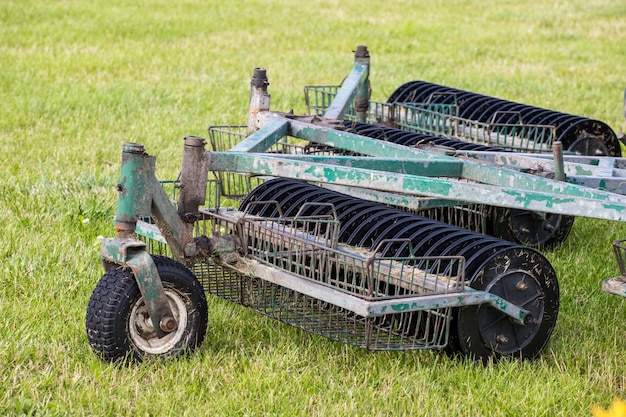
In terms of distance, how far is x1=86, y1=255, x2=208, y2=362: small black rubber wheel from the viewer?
412 centimetres

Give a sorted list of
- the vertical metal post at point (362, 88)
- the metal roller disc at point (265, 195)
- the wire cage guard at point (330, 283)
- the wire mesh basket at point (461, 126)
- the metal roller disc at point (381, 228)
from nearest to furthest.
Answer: the wire cage guard at point (330, 283)
the metal roller disc at point (381, 228)
the metal roller disc at point (265, 195)
the wire mesh basket at point (461, 126)
the vertical metal post at point (362, 88)

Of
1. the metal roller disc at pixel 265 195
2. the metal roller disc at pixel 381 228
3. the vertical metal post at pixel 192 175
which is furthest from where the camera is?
the metal roller disc at pixel 265 195

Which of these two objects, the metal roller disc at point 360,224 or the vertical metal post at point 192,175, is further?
the metal roller disc at point 360,224

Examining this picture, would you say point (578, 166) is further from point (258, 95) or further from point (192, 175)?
point (192, 175)

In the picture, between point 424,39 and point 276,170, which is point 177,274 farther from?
point 424,39

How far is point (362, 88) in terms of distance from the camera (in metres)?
7.22

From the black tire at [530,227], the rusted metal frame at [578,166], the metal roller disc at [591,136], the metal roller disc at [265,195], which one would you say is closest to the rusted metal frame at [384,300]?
the metal roller disc at [265,195]

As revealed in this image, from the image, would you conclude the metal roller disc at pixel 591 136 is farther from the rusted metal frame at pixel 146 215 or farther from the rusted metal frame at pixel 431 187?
the rusted metal frame at pixel 146 215

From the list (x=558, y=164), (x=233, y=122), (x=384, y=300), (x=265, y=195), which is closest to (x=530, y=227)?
(x=558, y=164)

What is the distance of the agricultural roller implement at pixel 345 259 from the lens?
4184mm

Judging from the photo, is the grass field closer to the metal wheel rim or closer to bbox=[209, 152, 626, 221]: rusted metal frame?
the metal wheel rim

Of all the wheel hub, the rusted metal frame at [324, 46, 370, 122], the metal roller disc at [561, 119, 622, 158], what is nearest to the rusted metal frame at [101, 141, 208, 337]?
the wheel hub

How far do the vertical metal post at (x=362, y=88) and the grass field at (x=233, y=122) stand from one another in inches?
56.7

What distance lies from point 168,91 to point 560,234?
209 inches
